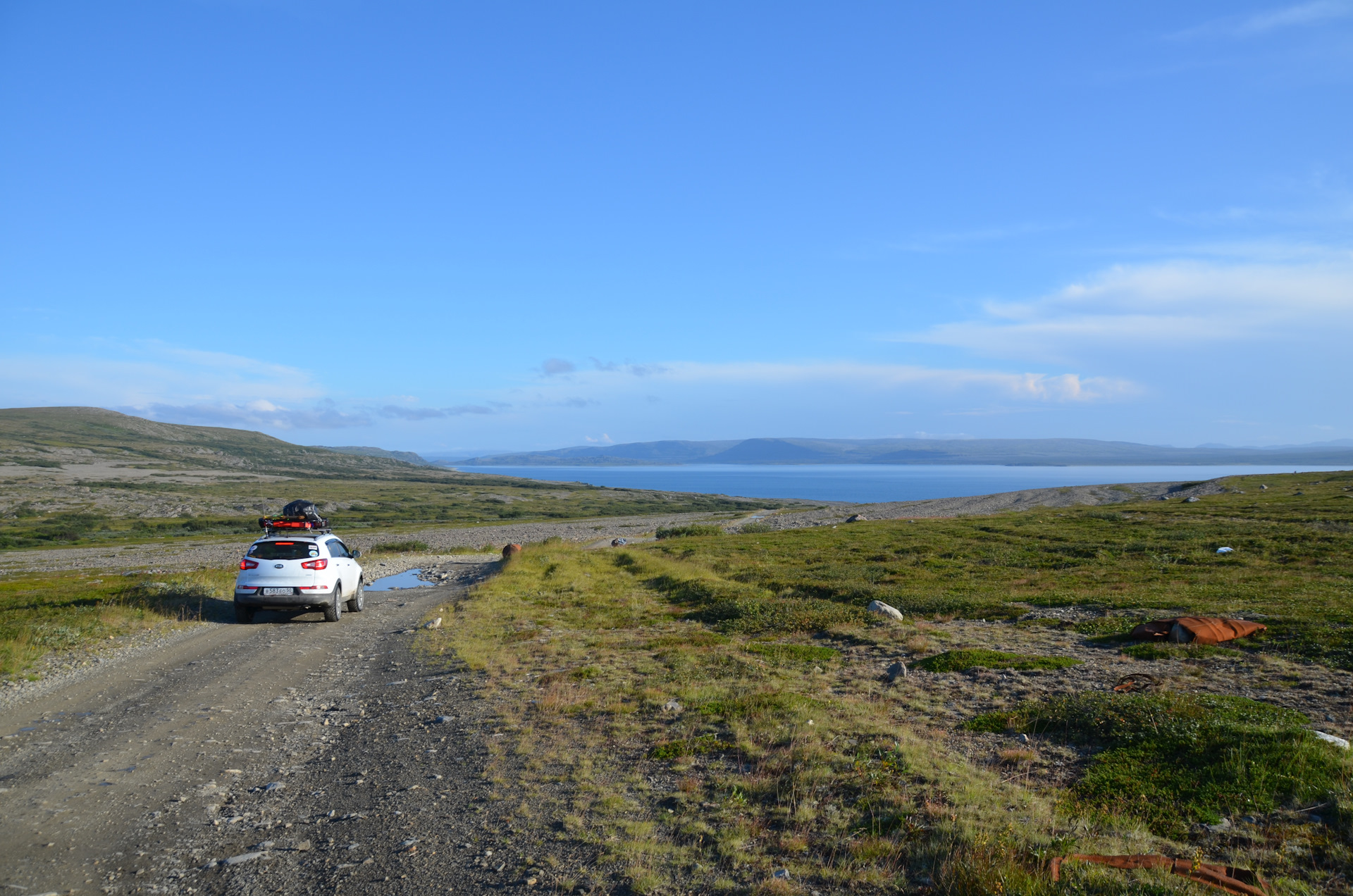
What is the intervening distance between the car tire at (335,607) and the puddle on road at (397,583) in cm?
1120

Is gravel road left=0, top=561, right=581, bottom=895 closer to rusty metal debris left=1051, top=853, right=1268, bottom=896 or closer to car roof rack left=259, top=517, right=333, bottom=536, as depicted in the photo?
rusty metal debris left=1051, top=853, right=1268, bottom=896

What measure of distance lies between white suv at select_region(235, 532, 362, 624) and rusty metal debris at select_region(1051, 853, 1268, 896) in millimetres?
20337

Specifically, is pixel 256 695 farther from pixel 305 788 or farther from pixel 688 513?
pixel 688 513

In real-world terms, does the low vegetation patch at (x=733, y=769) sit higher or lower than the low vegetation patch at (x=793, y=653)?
higher

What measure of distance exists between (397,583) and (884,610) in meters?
28.4

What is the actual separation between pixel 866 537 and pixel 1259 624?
3643 centimetres

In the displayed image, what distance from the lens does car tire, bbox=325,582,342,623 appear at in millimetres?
21562

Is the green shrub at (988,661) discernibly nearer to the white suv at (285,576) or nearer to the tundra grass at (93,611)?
the white suv at (285,576)

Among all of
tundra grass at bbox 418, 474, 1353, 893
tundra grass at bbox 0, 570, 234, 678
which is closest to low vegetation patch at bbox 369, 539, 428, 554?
tundra grass at bbox 0, 570, 234, 678

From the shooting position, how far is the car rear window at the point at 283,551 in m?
20.7

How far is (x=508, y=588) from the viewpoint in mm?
30203

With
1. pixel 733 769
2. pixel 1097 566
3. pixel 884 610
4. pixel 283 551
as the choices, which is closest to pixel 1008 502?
pixel 1097 566

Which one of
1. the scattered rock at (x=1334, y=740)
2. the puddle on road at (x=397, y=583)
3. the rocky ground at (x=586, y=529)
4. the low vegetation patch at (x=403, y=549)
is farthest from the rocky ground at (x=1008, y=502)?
the scattered rock at (x=1334, y=740)

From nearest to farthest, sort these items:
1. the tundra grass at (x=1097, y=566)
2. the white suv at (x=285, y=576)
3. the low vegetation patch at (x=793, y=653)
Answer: the low vegetation patch at (x=793, y=653) < the tundra grass at (x=1097, y=566) < the white suv at (x=285, y=576)
